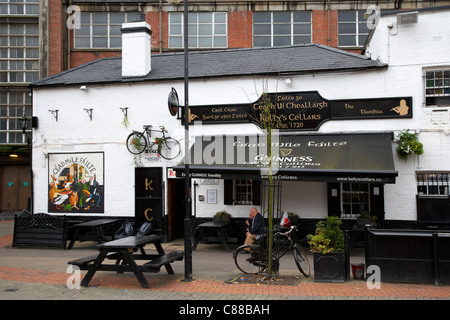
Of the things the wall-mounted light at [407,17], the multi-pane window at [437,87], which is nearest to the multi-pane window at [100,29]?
the wall-mounted light at [407,17]

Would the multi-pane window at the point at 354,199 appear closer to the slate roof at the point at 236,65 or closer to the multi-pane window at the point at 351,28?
the slate roof at the point at 236,65

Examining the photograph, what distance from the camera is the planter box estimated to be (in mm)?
8523

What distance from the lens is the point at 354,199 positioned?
12906mm

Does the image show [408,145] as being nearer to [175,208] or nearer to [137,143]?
[175,208]

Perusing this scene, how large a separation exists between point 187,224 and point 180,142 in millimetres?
5401

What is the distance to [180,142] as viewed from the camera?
13992 millimetres

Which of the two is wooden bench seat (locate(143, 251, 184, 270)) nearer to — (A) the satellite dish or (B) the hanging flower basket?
(A) the satellite dish

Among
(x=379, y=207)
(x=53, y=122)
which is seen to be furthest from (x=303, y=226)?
(x=53, y=122)

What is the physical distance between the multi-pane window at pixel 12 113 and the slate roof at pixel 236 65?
34.2 feet

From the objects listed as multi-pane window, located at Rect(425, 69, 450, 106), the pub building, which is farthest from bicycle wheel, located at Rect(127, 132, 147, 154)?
multi-pane window, located at Rect(425, 69, 450, 106)

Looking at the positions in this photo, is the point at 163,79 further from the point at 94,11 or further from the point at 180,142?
the point at 94,11

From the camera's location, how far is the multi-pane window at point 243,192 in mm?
13750

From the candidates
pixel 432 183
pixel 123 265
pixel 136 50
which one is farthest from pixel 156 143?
pixel 432 183

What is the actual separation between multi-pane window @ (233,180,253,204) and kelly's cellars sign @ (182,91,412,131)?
6.25ft
